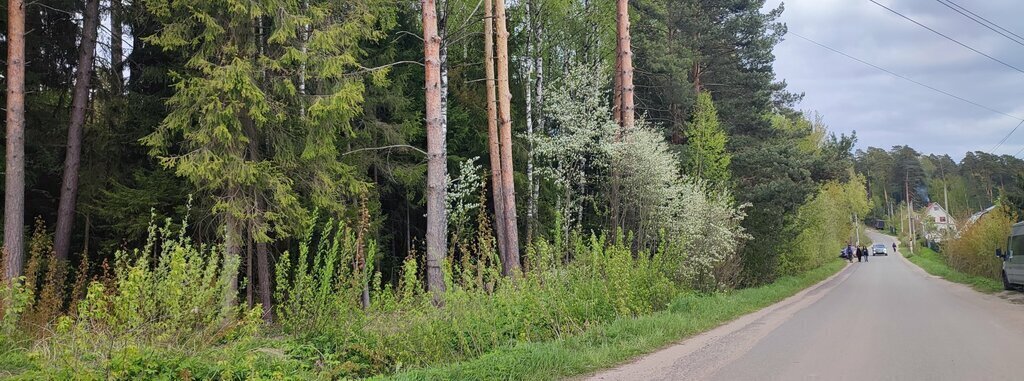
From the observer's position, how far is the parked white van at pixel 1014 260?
17.0 metres

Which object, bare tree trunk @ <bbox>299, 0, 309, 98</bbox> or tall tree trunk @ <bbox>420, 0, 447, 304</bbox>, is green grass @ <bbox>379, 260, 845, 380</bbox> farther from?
bare tree trunk @ <bbox>299, 0, 309, 98</bbox>

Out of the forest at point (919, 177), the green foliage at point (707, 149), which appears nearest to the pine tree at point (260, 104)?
the green foliage at point (707, 149)

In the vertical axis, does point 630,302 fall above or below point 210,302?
below

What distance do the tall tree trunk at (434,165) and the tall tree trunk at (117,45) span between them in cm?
719

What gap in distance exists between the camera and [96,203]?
514 inches

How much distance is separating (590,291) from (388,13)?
957 centimetres

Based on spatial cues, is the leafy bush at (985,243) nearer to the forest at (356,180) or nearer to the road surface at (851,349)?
the forest at (356,180)

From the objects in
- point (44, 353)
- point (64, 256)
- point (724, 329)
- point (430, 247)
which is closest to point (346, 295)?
point (44, 353)

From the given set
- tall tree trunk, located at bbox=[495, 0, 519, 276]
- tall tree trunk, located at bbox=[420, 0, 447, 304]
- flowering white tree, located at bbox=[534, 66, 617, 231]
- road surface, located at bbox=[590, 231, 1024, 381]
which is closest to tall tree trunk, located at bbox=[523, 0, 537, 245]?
flowering white tree, located at bbox=[534, 66, 617, 231]

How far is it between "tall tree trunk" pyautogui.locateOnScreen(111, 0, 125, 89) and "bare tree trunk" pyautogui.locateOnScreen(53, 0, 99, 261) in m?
0.36

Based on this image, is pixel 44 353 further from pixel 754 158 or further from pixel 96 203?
pixel 754 158

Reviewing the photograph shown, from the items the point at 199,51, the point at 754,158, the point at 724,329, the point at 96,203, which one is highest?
the point at 199,51

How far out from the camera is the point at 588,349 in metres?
6.86

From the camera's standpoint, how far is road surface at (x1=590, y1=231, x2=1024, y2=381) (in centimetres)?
607
